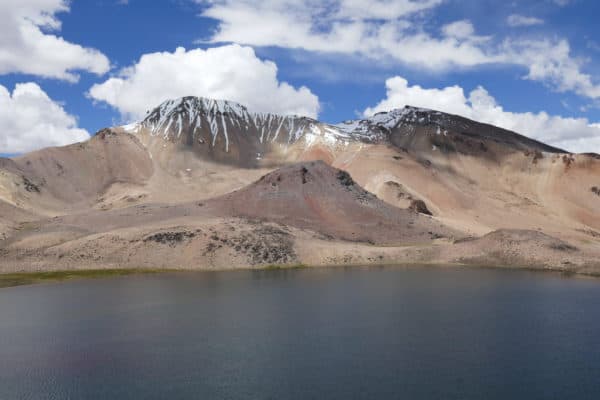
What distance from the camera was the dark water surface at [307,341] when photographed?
133 feet

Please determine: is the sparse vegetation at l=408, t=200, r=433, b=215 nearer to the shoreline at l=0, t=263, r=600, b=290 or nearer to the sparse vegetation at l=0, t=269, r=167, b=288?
the shoreline at l=0, t=263, r=600, b=290

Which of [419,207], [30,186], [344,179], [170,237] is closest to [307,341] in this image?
[170,237]

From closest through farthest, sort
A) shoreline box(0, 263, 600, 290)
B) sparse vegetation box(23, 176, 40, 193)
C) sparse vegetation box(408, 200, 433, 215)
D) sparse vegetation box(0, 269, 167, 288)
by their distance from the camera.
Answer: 1. sparse vegetation box(0, 269, 167, 288)
2. shoreline box(0, 263, 600, 290)
3. sparse vegetation box(408, 200, 433, 215)
4. sparse vegetation box(23, 176, 40, 193)

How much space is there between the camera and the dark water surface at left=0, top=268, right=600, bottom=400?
40562 mm

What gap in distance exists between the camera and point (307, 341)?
52375 mm

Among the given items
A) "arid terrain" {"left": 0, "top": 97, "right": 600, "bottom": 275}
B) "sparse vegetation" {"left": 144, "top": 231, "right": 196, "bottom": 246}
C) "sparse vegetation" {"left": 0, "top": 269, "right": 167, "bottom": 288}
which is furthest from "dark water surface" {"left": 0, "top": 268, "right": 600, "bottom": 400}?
"sparse vegetation" {"left": 144, "top": 231, "right": 196, "bottom": 246}

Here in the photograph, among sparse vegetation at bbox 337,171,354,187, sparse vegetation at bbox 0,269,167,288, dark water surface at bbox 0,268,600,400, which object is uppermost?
sparse vegetation at bbox 337,171,354,187

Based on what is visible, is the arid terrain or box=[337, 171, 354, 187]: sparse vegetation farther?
box=[337, 171, 354, 187]: sparse vegetation

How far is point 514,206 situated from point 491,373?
151653 millimetres

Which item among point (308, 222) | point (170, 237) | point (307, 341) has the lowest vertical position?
point (307, 341)

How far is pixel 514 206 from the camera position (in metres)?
184

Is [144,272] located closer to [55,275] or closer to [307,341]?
[55,275]

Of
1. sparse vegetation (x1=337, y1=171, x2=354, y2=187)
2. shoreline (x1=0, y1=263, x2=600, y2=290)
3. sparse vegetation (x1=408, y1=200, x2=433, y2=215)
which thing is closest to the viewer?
shoreline (x1=0, y1=263, x2=600, y2=290)

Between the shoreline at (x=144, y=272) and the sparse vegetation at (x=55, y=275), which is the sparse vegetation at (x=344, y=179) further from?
the sparse vegetation at (x=55, y=275)
